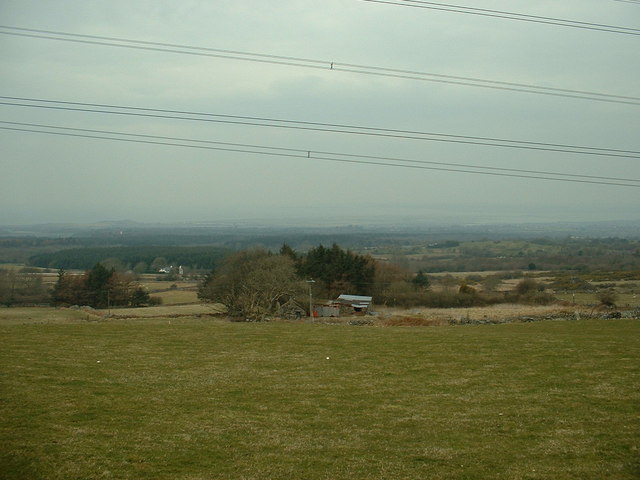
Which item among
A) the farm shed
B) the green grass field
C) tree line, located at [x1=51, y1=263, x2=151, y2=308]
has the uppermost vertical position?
the green grass field

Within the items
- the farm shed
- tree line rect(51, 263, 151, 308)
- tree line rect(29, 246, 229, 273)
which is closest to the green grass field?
tree line rect(51, 263, 151, 308)

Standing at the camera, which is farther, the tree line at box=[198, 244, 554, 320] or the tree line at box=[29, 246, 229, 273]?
the tree line at box=[29, 246, 229, 273]

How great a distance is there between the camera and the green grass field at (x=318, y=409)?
7539mm

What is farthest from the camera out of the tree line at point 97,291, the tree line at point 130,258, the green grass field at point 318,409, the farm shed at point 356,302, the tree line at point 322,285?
the tree line at point 130,258

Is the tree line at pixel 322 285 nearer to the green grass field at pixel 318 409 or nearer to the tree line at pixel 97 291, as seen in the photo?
the tree line at pixel 97 291

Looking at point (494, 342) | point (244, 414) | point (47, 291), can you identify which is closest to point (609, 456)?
point (244, 414)

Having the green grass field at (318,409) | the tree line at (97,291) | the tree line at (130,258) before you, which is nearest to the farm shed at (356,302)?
the tree line at (97,291)

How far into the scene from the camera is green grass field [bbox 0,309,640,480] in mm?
7539

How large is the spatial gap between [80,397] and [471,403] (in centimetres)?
748

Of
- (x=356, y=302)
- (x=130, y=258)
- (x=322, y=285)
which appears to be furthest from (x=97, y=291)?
(x=130, y=258)

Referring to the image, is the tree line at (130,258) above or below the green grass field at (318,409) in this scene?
below

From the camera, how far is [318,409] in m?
10.5

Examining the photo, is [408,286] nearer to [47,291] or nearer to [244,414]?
[47,291]

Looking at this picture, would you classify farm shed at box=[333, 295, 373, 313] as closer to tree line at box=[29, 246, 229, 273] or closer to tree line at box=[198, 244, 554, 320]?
tree line at box=[198, 244, 554, 320]
